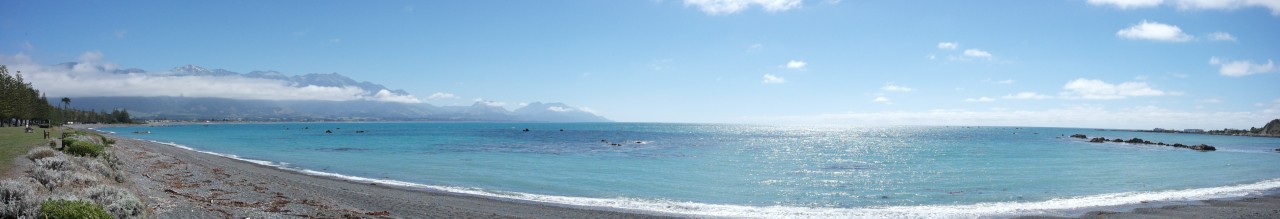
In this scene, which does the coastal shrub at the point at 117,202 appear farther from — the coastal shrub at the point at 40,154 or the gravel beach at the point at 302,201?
the coastal shrub at the point at 40,154

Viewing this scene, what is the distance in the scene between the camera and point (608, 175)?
35312 millimetres

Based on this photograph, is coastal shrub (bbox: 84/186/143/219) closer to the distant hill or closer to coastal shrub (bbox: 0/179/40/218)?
coastal shrub (bbox: 0/179/40/218)

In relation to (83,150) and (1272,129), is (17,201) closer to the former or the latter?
(83,150)

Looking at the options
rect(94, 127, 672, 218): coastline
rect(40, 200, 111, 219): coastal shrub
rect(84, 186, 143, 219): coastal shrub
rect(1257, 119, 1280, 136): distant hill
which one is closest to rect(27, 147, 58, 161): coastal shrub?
rect(94, 127, 672, 218): coastline

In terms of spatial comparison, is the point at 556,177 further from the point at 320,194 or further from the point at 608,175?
the point at 320,194

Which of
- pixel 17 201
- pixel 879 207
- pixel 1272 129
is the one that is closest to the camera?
pixel 17 201

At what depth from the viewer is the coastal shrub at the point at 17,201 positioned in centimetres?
1136

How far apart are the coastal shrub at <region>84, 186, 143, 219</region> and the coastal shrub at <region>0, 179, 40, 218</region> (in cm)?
102

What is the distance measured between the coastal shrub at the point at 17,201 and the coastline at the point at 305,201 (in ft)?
8.74

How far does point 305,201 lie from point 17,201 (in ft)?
28.3

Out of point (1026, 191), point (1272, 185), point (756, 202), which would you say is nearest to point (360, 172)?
point (756, 202)

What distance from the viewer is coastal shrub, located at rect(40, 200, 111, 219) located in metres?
10.8

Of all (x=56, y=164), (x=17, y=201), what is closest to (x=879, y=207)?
(x=17, y=201)

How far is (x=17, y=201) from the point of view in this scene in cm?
1171
